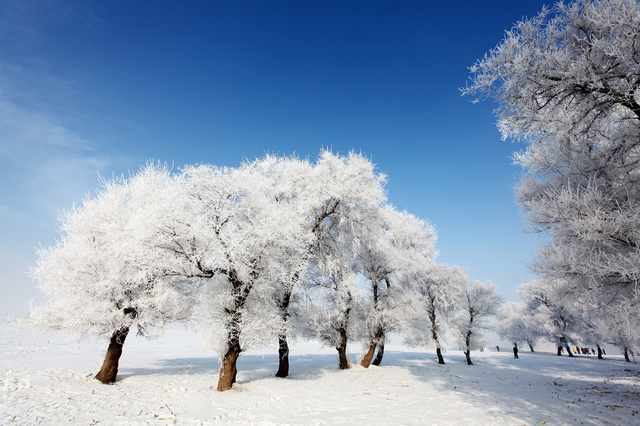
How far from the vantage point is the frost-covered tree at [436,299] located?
25391mm

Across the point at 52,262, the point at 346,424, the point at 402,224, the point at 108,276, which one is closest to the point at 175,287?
the point at 108,276

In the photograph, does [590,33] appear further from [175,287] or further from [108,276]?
[108,276]

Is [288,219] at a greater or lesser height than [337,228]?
lesser

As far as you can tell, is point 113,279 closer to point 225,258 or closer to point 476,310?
point 225,258

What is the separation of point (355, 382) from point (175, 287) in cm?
1006

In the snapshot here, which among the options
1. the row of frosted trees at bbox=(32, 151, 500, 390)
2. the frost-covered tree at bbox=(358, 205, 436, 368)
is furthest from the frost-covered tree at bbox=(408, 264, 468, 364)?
the row of frosted trees at bbox=(32, 151, 500, 390)

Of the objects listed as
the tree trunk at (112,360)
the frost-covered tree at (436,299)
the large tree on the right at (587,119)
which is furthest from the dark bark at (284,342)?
the frost-covered tree at (436,299)

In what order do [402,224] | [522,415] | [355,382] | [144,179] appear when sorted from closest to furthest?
→ 1. [522,415]
2. [355,382]
3. [144,179]
4. [402,224]

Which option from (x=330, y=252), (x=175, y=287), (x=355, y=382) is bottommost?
(x=355, y=382)

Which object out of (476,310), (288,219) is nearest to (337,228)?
(288,219)

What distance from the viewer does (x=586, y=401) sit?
1055 centimetres

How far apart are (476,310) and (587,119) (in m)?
28.6

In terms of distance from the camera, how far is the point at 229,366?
12.1m

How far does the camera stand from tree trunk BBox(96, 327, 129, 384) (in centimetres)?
1243
